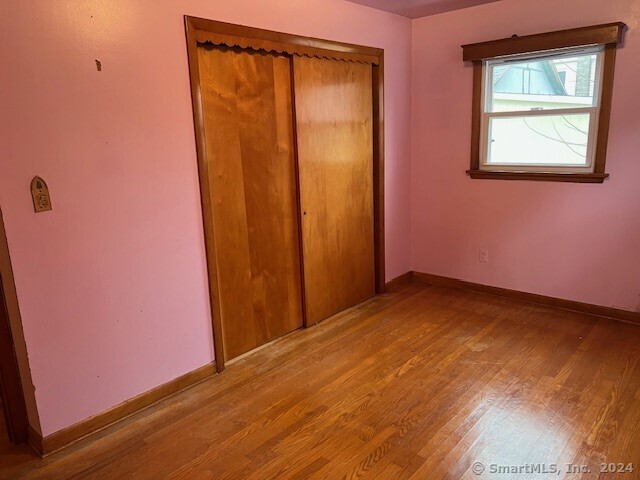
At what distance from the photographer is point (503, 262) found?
384 centimetres

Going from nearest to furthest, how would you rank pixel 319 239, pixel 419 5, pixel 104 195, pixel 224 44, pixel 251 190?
pixel 104 195
pixel 224 44
pixel 251 190
pixel 319 239
pixel 419 5

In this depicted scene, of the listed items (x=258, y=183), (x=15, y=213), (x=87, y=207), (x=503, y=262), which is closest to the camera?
(x=15, y=213)

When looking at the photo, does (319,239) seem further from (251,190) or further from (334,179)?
(251,190)

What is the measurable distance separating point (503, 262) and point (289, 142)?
2.06m

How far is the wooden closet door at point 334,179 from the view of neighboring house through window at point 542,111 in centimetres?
99

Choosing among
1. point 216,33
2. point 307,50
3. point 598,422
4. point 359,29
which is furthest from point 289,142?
point 598,422

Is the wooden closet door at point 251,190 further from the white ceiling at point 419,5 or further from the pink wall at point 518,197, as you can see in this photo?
the pink wall at point 518,197

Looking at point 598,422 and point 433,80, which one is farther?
point 433,80

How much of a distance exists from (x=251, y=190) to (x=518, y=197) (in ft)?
6.96

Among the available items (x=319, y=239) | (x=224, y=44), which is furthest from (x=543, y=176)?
(x=224, y=44)

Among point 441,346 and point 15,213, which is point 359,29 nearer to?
point 441,346

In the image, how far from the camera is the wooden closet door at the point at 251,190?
2682 millimetres

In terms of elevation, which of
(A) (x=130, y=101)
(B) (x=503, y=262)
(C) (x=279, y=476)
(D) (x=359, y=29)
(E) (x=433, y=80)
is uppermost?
(D) (x=359, y=29)

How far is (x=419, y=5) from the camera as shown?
3.51 meters
